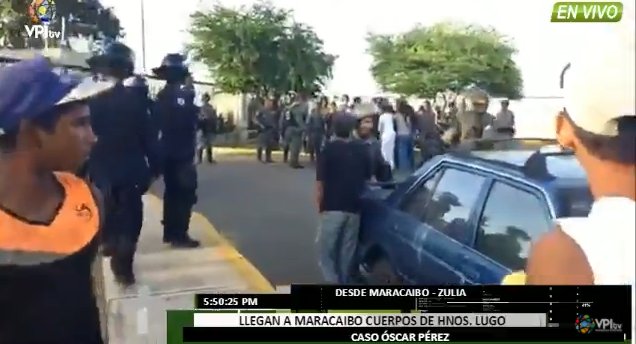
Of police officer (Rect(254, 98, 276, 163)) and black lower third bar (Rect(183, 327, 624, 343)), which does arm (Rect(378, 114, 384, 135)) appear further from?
black lower third bar (Rect(183, 327, 624, 343))

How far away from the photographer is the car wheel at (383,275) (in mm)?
2795

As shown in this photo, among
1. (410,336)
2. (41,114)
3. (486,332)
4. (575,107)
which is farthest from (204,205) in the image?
(575,107)

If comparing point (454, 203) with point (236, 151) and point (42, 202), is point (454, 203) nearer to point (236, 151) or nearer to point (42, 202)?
point (236, 151)

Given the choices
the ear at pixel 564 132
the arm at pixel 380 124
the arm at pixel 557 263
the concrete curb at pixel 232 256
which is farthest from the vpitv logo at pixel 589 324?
the concrete curb at pixel 232 256

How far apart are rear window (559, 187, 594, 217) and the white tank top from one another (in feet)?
0.06

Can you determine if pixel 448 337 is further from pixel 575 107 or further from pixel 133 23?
pixel 133 23

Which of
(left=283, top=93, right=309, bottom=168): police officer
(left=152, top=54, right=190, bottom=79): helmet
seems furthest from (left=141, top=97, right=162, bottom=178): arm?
(left=283, top=93, right=309, bottom=168): police officer

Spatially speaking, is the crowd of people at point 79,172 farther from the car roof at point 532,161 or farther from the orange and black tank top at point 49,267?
the car roof at point 532,161

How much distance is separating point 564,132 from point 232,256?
4.10ft

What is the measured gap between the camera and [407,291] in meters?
2.80

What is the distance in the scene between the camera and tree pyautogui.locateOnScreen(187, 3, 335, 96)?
107 inches

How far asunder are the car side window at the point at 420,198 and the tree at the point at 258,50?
0.51 metres

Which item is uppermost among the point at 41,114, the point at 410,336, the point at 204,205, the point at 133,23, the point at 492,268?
the point at 133,23

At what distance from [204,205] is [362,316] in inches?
26.9
